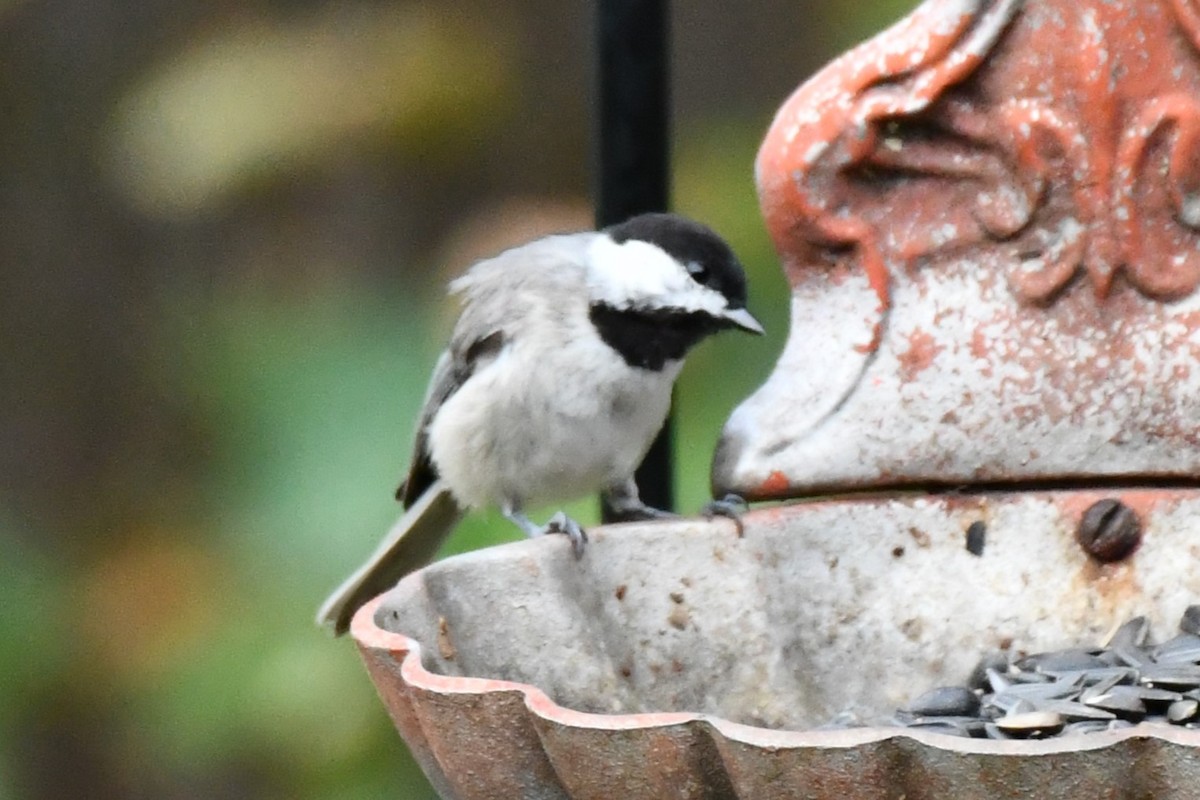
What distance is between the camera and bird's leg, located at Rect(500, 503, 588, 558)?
141cm

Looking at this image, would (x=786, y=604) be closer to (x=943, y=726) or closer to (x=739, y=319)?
(x=943, y=726)

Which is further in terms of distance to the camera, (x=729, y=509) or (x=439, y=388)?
(x=439, y=388)

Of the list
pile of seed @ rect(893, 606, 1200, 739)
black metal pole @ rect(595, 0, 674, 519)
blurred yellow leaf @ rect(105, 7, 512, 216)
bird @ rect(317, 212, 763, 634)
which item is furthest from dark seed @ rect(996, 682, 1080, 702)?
blurred yellow leaf @ rect(105, 7, 512, 216)

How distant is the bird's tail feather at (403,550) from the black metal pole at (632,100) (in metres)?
0.79

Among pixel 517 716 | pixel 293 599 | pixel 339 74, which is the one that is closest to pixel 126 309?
pixel 339 74

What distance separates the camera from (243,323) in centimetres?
222

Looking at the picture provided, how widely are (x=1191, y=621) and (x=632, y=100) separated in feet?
1.94

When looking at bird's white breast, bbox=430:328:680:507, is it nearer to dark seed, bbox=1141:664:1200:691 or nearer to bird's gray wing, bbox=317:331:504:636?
bird's gray wing, bbox=317:331:504:636

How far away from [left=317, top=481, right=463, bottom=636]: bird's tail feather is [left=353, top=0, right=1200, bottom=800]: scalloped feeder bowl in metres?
0.81

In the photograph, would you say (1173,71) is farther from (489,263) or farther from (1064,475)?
(489,263)

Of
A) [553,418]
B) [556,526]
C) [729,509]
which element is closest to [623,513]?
[553,418]

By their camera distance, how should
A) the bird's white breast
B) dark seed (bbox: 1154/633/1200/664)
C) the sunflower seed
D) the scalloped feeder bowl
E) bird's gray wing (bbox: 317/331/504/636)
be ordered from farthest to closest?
bird's gray wing (bbox: 317/331/504/636)
the bird's white breast
the scalloped feeder bowl
dark seed (bbox: 1154/633/1200/664)
the sunflower seed

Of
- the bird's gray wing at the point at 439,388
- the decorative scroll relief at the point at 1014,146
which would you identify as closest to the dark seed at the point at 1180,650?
the decorative scroll relief at the point at 1014,146

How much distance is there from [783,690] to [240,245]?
1322 millimetres
